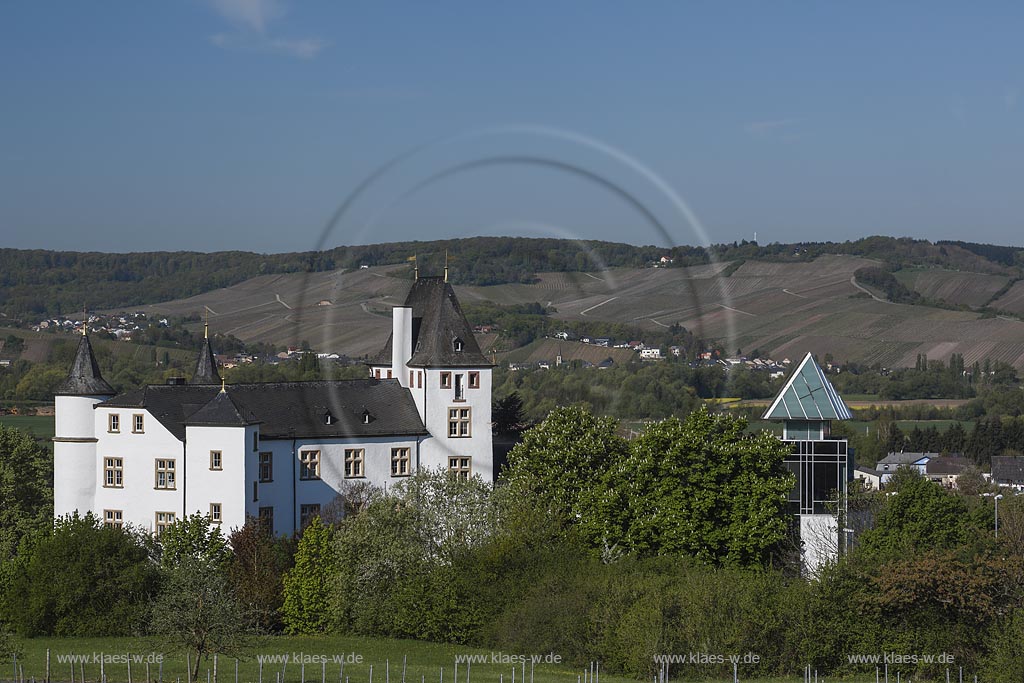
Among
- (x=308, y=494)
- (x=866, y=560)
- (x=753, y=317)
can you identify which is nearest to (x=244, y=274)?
(x=753, y=317)

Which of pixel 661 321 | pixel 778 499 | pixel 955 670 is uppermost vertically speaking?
pixel 661 321

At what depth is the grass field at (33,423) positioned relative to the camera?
454 feet

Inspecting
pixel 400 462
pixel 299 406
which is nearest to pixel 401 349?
pixel 400 462

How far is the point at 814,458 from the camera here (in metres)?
65.2

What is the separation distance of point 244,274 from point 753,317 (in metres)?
46.8

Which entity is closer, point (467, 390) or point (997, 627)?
point (997, 627)

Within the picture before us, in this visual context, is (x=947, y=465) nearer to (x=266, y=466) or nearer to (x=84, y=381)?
(x=266, y=466)

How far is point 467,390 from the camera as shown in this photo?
7331 cm

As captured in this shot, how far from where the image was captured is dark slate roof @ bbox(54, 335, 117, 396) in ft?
242

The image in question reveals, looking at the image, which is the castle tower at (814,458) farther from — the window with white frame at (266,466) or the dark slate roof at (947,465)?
the dark slate roof at (947,465)

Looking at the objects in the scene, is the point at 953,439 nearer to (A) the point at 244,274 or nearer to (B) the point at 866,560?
(A) the point at 244,274

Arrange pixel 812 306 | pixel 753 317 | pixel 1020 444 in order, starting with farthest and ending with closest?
1. pixel 812 306
2. pixel 1020 444
3. pixel 753 317

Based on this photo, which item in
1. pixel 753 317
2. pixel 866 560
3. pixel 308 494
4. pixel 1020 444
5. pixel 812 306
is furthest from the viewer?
pixel 812 306

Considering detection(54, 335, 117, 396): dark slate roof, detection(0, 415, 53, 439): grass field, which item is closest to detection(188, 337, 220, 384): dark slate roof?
detection(54, 335, 117, 396): dark slate roof
